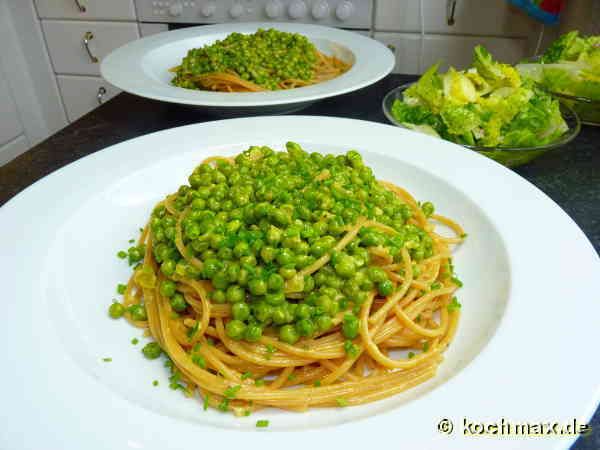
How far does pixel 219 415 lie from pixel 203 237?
570 mm

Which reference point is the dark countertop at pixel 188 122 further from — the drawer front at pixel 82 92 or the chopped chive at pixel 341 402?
the drawer front at pixel 82 92

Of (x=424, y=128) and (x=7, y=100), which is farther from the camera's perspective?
(x=7, y=100)

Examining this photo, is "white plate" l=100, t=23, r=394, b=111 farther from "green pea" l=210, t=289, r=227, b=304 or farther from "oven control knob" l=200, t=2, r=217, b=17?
"green pea" l=210, t=289, r=227, b=304

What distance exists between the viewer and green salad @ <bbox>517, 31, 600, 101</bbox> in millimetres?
3088

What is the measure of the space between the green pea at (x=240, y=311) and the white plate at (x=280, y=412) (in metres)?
0.30

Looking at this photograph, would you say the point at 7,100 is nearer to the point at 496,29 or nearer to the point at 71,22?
the point at 71,22

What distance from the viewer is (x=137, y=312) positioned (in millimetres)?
1808

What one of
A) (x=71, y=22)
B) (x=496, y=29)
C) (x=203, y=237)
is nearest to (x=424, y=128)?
(x=203, y=237)

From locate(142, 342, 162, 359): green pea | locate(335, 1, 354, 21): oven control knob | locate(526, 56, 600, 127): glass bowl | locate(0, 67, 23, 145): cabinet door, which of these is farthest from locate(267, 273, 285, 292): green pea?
locate(0, 67, 23, 145): cabinet door

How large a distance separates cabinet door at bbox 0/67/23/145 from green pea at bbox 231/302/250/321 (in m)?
5.79

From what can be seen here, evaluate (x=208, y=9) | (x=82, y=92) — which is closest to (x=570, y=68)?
(x=208, y=9)

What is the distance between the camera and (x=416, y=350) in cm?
177

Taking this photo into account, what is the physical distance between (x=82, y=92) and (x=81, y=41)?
2.16 feet

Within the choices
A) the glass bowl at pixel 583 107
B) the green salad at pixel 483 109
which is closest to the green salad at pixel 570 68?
the glass bowl at pixel 583 107
